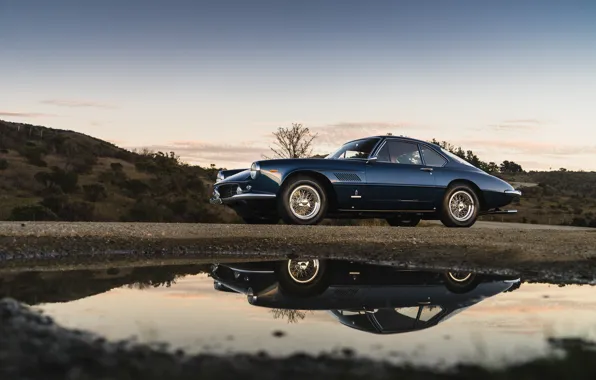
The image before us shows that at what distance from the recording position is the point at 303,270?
6.40m

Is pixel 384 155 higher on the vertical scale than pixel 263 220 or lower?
higher

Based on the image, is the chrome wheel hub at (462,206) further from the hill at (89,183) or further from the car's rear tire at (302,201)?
the hill at (89,183)

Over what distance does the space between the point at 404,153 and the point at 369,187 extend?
1.12 metres

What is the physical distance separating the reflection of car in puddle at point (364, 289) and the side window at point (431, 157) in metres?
5.17

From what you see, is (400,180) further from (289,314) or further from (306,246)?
(289,314)

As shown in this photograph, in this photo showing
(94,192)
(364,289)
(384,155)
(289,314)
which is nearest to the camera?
(289,314)

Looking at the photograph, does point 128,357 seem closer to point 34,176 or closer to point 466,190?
point 466,190

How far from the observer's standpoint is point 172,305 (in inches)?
179

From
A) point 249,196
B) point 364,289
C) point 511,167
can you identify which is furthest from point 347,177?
point 511,167

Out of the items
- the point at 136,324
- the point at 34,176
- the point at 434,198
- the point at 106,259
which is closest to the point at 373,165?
the point at 434,198

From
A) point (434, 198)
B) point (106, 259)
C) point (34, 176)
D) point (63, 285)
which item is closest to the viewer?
point (63, 285)

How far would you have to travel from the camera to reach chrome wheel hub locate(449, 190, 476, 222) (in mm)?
11859

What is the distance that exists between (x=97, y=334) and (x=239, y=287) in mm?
1959

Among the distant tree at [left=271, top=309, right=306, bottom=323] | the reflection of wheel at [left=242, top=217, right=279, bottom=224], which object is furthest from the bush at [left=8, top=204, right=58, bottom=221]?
the distant tree at [left=271, top=309, right=306, bottom=323]
